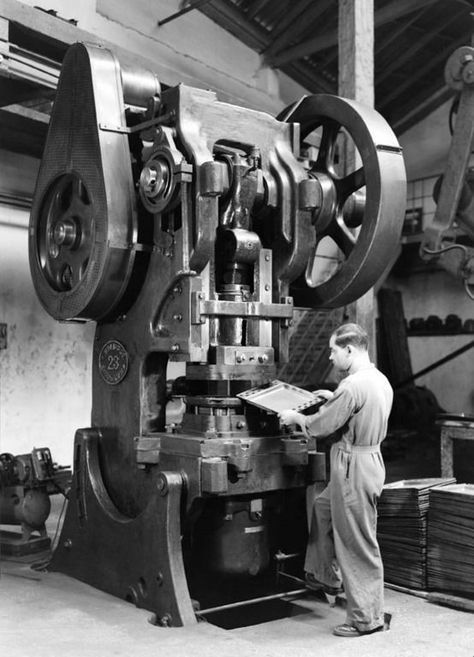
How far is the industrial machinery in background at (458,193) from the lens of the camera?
5.51m

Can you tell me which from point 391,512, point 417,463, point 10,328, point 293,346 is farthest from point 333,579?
point 293,346

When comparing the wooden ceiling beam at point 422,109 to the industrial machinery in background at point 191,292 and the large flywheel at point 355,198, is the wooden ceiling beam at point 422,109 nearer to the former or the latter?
the large flywheel at point 355,198

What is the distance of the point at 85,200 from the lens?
3400mm

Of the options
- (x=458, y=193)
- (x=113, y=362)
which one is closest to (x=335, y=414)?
(x=113, y=362)

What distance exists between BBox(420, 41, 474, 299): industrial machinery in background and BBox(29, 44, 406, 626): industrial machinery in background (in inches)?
90.5

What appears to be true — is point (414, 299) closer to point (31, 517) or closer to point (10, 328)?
point (10, 328)

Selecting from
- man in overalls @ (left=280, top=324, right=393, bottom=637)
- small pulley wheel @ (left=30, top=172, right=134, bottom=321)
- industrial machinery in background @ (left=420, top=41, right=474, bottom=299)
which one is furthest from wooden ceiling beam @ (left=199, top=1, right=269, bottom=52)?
man in overalls @ (left=280, top=324, right=393, bottom=637)

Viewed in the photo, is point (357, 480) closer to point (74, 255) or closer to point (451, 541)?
point (451, 541)

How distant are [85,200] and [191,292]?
748mm

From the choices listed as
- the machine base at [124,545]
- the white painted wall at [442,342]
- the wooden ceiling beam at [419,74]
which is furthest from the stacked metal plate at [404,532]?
the wooden ceiling beam at [419,74]

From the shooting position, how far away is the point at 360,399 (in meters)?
2.91

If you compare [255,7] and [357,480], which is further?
[255,7]

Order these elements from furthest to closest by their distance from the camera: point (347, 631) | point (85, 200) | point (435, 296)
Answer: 1. point (435, 296)
2. point (85, 200)
3. point (347, 631)

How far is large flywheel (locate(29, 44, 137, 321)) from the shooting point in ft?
10.3
